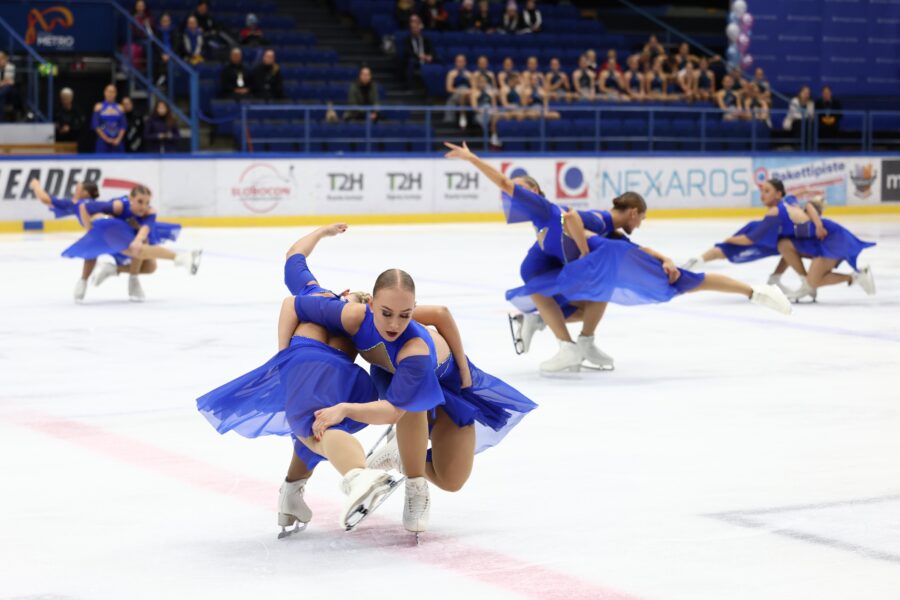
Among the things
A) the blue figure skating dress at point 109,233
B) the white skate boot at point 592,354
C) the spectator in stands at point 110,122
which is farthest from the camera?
the spectator in stands at point 110,122

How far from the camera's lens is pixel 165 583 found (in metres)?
4.18

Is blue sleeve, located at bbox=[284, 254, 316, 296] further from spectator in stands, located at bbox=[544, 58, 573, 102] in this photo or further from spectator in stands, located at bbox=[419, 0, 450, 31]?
spectator in stands, located at bbox=[419, 0, 450, 31]

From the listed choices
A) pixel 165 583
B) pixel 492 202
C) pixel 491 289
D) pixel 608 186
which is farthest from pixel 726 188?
pixel 165 583

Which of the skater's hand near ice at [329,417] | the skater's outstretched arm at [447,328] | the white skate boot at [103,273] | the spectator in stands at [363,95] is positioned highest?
the spectator in stands at [363,95]

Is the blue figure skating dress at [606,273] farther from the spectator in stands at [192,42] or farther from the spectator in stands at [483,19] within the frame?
the spectator in stands at [483,19]

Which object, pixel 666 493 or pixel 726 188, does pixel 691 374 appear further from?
pixel 726 188

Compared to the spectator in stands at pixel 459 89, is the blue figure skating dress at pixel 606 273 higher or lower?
lower

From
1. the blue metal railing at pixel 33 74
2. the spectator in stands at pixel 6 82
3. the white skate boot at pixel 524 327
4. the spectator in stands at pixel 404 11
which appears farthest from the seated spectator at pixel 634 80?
the white skate boot at pixel 524 327

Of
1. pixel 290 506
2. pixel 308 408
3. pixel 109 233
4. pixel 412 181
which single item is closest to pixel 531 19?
pixel 412 181

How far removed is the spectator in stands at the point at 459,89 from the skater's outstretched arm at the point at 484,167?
16.1 meters

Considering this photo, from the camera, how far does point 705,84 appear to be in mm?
27172

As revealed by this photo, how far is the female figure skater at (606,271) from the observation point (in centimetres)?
831

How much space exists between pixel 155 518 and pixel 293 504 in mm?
599

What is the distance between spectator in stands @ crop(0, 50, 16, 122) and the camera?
20.6 metres
